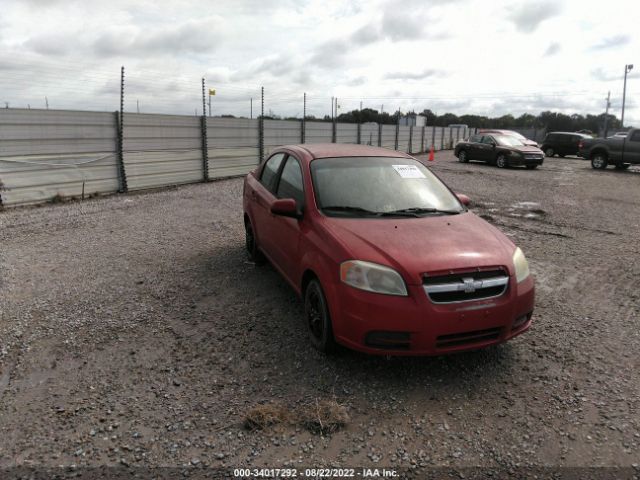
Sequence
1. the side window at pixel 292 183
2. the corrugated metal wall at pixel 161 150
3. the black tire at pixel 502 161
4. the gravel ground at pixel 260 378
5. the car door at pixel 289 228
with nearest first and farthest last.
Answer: the gravel ground at pixel 260 378 → the car door at pixel 289 228 → the side window at pixel 292 183 → the corrugated metal wall at pixel 161 150 → the black tire at pixel 502 161

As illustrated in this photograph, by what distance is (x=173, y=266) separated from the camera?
221 inches

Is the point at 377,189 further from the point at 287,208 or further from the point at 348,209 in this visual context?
the point at 287,208

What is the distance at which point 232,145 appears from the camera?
15281 mm

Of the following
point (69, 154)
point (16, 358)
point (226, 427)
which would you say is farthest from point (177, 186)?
point (226, 427)

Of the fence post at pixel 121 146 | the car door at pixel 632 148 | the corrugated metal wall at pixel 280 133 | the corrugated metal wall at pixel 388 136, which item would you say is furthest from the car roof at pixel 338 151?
the corrugated metal wall at pixel 388 136

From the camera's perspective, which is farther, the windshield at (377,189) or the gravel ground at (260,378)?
→ the windshield at (377,189)

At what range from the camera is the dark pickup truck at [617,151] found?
18.7m

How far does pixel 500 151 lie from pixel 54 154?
55.8 feet

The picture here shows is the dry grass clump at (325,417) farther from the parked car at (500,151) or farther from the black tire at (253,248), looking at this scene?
the parked car at (500,151)

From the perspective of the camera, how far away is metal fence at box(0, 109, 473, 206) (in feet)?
31.8

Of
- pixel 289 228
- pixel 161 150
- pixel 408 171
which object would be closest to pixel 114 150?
pixel 161 150

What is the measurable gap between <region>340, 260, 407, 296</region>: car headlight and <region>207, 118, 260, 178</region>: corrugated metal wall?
40.0ft

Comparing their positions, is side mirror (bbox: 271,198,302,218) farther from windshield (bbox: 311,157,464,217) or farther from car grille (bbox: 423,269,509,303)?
car grille (bbox: 423,269,509,303)

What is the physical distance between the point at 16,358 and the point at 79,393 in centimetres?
83
